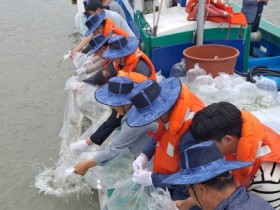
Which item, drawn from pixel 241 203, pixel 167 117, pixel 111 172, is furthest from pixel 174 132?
pixel 111 172

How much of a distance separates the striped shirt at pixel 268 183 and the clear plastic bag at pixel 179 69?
2.51m

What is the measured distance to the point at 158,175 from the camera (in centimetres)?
221

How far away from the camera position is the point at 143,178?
2.34 meters

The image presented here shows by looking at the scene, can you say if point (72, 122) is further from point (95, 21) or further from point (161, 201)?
point (161, 201)

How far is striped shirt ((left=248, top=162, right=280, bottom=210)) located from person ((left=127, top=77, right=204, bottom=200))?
0.39 metres

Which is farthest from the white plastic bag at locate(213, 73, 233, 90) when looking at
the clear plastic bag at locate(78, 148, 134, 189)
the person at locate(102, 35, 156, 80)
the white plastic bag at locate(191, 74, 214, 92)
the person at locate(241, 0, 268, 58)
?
the person at locate(241, 0, 268, 58)

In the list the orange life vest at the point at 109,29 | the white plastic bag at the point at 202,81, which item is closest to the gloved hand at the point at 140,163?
the white plastic bag at the point at 202,81

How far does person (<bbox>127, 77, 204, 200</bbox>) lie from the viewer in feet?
6.42

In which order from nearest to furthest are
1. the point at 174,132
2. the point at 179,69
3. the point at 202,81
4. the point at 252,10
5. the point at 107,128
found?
the point at 174,132 < the point at 107,128 < the point at 202,81 < the point at 179,69 < the point at 252,10

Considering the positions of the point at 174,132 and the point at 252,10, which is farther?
the point at 252,10

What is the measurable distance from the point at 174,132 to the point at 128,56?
64.4 inches

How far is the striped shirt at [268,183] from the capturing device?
1693 mm

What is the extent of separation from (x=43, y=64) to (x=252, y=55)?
487cm

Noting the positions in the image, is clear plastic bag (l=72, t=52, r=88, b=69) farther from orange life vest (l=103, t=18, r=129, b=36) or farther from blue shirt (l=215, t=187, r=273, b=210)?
blue shirt (l=215, t=187, r=273, b=210)
